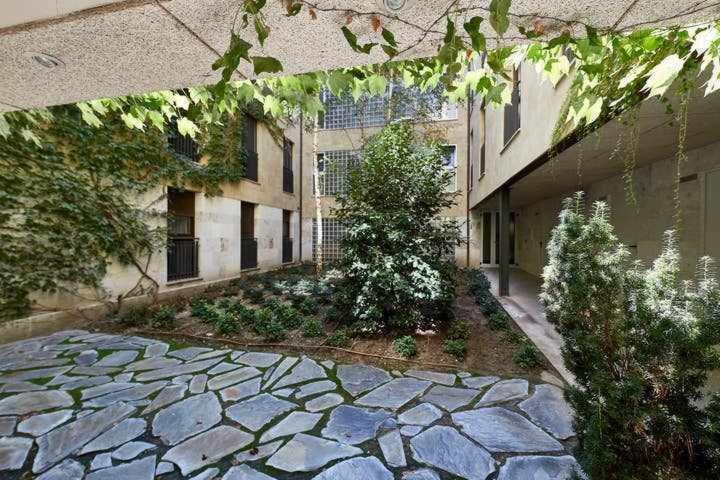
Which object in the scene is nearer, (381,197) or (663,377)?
(663,377)

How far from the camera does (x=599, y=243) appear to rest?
196cm

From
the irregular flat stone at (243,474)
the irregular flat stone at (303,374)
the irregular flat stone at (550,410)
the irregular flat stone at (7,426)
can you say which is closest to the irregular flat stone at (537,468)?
the irregular flat stone at (550,410)

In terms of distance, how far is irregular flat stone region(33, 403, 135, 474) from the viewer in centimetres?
245

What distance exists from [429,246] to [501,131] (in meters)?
3.53

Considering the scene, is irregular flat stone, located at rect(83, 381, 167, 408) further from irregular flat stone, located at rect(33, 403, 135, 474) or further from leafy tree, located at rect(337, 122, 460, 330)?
leafy tree, located at rect(337, 122, 460, 330)

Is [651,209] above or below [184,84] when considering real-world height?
below

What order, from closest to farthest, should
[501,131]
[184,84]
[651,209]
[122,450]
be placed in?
[184,84] → [122,450] → [651,209] → [501,131]

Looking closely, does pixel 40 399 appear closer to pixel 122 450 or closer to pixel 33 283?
pixel 122 450

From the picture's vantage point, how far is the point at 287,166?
13.2 m

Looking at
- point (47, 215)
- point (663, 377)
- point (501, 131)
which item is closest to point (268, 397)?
point (663, 377)

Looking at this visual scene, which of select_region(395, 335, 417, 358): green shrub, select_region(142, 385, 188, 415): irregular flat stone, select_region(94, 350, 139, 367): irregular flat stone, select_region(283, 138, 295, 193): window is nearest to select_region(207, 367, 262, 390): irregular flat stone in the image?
select_region(142, 385, 188, 415): irregular flat stone

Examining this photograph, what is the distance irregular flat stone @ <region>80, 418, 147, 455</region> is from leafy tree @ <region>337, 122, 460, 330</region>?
267 cm

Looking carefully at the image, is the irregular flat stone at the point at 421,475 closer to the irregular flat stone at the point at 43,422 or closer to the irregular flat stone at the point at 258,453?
the irregular flat stone at the point at 258,453

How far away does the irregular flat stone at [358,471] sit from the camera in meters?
2.21
